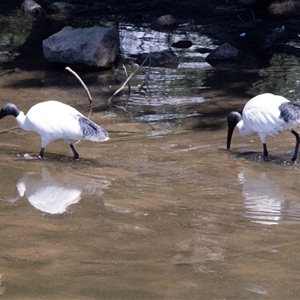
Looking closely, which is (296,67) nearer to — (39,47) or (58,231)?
(39,47)

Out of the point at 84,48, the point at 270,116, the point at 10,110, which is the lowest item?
the point at 84,48

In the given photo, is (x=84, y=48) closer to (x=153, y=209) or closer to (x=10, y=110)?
(x=10, y=110)

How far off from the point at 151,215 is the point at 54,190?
1.16m

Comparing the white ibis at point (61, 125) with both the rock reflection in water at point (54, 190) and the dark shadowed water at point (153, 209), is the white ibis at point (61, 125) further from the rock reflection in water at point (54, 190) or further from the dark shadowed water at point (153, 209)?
the rock reflection in water at point (54, 190)

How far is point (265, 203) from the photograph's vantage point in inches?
237

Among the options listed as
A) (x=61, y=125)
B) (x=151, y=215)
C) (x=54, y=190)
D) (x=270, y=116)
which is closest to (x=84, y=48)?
(x=61, y=125)

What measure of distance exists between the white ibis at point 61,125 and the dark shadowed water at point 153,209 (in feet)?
0.82

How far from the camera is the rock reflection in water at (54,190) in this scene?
595 centimetres

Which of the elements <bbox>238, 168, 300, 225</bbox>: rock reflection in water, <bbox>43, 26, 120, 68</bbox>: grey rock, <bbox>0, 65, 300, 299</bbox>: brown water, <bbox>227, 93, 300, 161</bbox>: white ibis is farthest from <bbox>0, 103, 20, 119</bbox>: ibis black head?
→ <bbox>43, 26, 120, 68</bbox>: grey rock

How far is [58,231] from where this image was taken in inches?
206

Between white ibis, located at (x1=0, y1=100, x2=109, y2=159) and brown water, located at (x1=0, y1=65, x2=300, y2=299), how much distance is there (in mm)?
251

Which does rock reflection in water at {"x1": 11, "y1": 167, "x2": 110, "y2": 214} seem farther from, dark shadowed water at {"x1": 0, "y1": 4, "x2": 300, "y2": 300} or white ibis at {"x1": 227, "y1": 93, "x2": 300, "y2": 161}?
white ibis at {"x1": 227, "y1": 93, "x2": 300, "y2": 161}

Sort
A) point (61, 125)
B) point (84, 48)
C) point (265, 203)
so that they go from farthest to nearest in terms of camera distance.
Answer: point (84, 48)
point (61, 125)
point (265, 203)

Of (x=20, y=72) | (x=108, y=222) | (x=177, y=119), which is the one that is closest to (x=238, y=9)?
(x=20, y=72)
